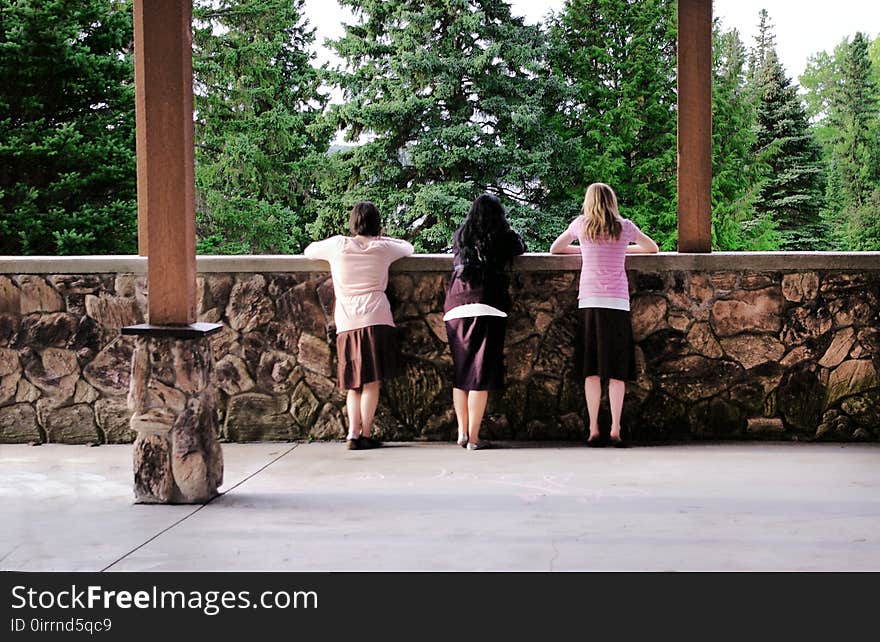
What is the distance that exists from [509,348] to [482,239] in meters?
0.71

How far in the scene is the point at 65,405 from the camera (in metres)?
6.23

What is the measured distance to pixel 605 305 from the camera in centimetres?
593

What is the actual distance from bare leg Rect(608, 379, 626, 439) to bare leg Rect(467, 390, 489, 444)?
73 centimetres

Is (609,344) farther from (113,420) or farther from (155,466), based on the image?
(113,420)

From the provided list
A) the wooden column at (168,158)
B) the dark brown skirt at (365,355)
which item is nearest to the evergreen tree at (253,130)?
the dark brown skirt at (365,355)

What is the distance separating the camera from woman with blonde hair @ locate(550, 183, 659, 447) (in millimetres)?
5930

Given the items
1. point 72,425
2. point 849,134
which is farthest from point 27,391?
point 849,134

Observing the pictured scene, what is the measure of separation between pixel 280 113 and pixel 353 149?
2.30 metres

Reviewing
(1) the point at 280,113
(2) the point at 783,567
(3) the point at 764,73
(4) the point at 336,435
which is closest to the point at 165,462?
(4) the point at 336,435

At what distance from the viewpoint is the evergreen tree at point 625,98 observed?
2620cm

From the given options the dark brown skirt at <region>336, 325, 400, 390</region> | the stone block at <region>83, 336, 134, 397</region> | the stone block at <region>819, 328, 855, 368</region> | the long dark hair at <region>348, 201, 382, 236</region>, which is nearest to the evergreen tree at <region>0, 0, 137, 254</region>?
the stone block at <region>83, 336, 134, 397</region>

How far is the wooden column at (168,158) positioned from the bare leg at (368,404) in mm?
1516

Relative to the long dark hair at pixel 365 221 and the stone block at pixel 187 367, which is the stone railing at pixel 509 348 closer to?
the long dark hair at pixel 365 221
